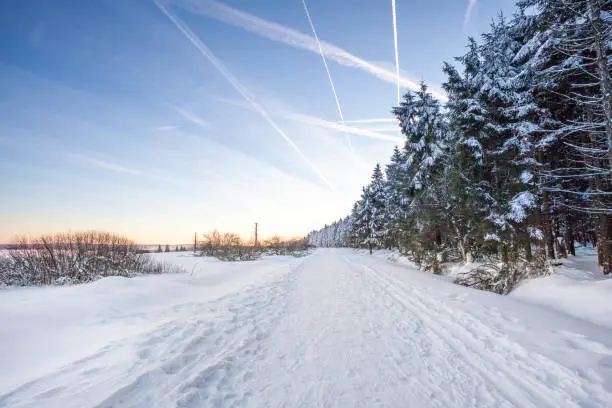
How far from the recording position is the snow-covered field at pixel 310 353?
10.2ft

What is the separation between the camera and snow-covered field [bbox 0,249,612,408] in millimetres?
3119

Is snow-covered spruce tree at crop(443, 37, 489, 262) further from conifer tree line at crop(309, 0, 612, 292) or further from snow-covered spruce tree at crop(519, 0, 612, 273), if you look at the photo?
snow-covered spruce tree at crop(519, 0, 612, 273)

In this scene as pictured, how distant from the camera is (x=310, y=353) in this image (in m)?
4.33

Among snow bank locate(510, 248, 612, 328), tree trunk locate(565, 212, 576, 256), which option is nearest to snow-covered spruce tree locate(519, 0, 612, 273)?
tree trunk locate(565, 212, 576, 256)

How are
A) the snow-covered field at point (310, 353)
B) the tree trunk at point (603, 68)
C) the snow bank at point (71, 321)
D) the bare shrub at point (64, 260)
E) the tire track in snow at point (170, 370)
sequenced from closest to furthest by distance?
1. the tire track in snow at point (170, 370)
2. the snow-covered field at point (310, 353)
3. the snow bank at point (71, 321)
4. the tree trunk at point (603, 68)
5. the bare shrub at point (64, 260)

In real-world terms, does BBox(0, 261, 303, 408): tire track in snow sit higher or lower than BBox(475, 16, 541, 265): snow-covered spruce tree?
lower

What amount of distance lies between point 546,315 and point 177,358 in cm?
744

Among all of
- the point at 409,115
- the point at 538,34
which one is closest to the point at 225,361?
the point at 538,34

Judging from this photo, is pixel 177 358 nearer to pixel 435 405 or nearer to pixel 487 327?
pixel 435 405

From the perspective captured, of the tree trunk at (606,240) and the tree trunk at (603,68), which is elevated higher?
the tree trunk at (603,68)

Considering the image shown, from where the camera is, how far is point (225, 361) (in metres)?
4.00

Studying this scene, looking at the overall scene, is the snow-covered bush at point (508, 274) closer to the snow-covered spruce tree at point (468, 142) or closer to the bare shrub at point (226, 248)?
the snow-covered spruce tree at point (468, 142)

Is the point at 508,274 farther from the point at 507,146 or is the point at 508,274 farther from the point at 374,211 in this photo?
the point at 374,211

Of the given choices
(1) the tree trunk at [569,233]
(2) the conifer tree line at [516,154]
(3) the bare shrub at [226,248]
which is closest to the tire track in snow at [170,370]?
(2) the conifer tree line at [516,154]
